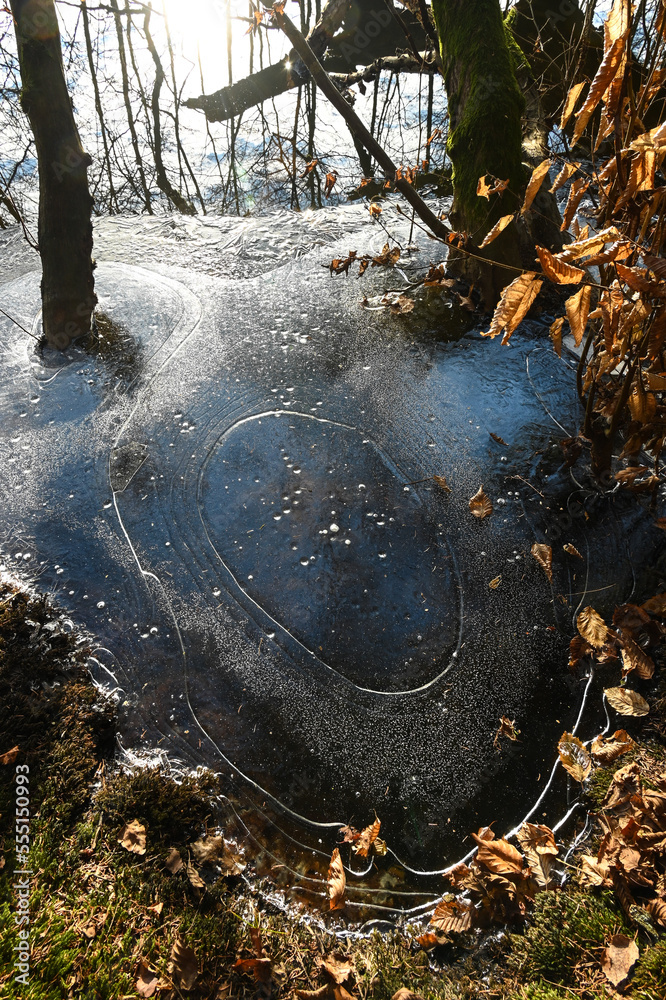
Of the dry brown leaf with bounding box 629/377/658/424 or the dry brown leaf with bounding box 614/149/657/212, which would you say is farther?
the dry brown leaf with bounding box 629/377/658/424

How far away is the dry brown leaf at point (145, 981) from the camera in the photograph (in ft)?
5.42

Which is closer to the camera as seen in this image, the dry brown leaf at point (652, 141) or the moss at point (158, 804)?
the dry brown leaf at point (652, 141)

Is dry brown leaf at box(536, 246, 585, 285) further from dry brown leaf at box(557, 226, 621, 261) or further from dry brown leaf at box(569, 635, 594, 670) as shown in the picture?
dry brown leaf at box(569, 635, 594, 670)

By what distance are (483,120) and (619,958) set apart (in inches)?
171

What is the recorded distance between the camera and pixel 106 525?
2936mm

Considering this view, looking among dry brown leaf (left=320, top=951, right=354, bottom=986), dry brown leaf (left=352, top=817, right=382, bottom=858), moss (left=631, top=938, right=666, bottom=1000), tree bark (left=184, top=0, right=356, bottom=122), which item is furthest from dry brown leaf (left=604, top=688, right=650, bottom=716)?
tree bark (left=184, top=0, right=356, bottom=122)

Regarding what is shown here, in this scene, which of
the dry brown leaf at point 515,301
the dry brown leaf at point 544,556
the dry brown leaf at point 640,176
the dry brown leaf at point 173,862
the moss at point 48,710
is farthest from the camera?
the dry brown leaf at point 544,556

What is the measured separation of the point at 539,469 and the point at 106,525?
2300mm

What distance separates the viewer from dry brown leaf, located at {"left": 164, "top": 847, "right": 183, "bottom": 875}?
192cm

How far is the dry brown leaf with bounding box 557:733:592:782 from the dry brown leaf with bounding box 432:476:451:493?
129cm

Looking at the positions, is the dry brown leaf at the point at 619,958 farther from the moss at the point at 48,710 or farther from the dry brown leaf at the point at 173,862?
the moss at the point at 48,710

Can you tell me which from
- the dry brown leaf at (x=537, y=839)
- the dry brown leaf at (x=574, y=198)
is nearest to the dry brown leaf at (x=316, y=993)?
the dry brown leaf at (x=537, y=839)

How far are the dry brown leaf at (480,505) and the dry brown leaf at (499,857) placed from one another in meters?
1.45

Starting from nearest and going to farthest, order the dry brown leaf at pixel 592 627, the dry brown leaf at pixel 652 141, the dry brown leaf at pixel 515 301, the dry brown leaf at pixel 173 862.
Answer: the dry brown leaf at pixel 652 141 → the dry brown leaf at pixel 515 301 → the dry brown leaf at pixel 173 862 → the dry brown leaf at pixel 592 627
